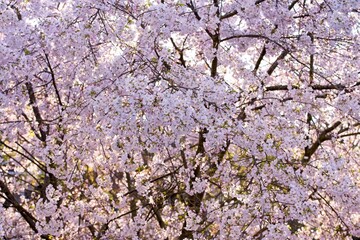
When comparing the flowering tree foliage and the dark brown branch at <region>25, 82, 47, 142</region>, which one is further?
the dark brown branch at <region>25, 82, 47, 142</region>

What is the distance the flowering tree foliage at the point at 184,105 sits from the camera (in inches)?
186

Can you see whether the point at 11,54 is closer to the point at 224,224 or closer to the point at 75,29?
the point at 75,29

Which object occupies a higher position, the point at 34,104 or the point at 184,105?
the point at 34,104

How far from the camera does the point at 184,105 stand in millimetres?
3973

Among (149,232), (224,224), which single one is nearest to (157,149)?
(224,224)

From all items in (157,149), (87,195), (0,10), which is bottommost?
(157,149)

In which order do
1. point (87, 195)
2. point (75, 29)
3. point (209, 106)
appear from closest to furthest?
point (209, 106) < point (75, 29) < point (87, 195)

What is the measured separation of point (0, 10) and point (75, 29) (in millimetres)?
1884

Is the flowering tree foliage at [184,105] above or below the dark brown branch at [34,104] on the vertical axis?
below

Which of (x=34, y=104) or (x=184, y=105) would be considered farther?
(x=34, y=104)

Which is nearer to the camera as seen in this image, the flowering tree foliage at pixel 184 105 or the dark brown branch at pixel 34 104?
the flowering tree foliage at pixel 184 105

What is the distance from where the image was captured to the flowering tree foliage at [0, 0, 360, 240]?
4.73 meters

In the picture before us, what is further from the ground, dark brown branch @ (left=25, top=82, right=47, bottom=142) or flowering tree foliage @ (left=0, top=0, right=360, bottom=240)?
dark brown branch @ (left=25, top=82, right=47, bottom=142)

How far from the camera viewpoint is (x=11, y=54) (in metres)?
5.79
